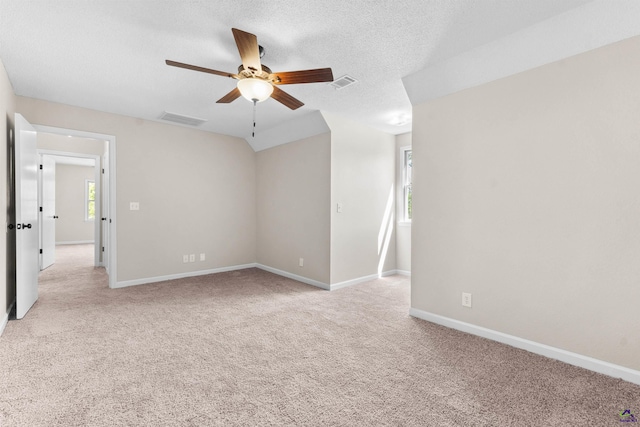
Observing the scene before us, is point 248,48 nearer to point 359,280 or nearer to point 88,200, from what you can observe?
point 359,280

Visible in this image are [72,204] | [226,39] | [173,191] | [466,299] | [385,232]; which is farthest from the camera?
[72,204]

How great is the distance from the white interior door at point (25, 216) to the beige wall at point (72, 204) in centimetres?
667

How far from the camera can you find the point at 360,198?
4.69 meters

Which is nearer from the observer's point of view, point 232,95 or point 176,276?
point 232,95

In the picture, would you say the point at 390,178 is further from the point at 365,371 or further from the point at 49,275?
the point at 49,275

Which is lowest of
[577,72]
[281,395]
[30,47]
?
[281,395]

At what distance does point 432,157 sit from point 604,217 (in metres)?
1.41

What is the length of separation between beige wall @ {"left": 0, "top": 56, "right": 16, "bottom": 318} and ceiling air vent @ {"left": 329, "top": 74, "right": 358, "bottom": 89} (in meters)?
3.09

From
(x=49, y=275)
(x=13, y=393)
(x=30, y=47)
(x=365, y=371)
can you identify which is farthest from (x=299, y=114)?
(x=49, y=275)

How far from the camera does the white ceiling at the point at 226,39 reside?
198 centimetres

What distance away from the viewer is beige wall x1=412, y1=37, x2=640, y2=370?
2.03 meters

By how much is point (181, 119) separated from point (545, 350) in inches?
198

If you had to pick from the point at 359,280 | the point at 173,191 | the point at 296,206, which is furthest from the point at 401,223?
the point at 173,191

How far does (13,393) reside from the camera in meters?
1.86
